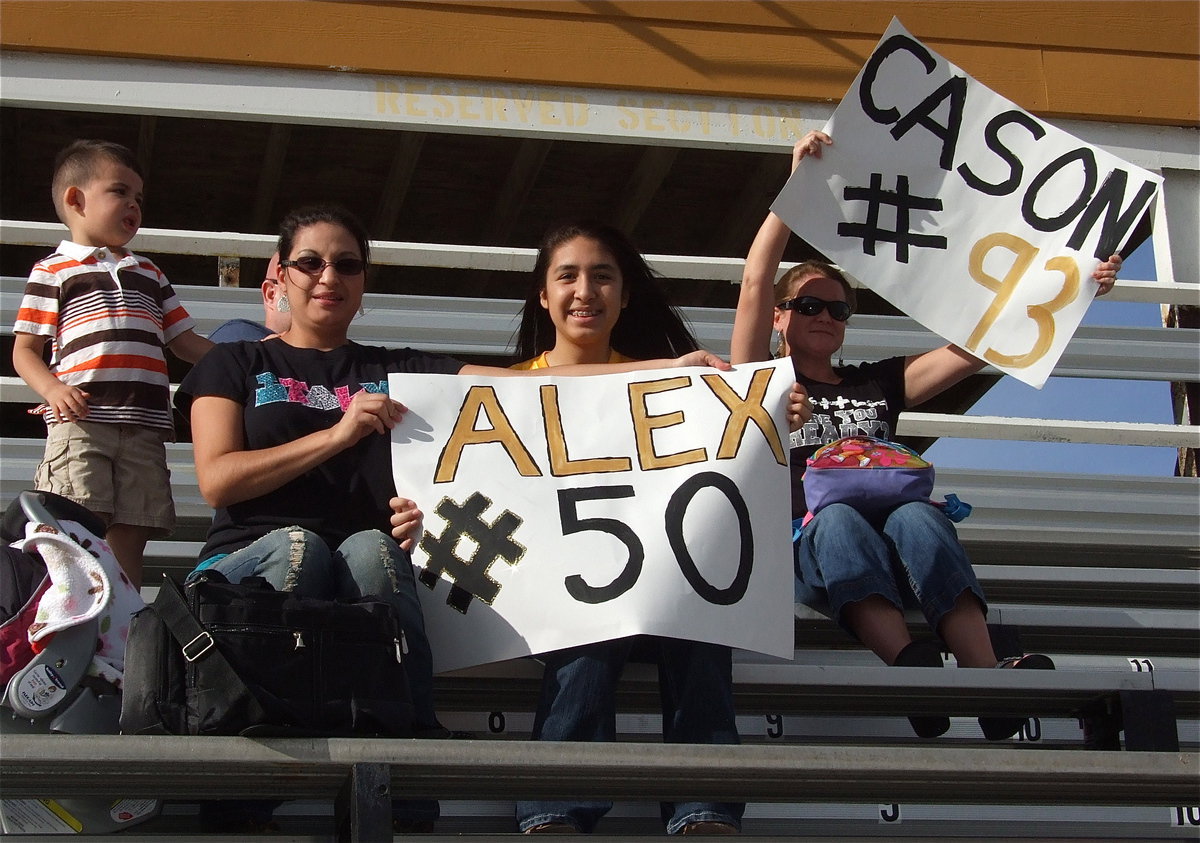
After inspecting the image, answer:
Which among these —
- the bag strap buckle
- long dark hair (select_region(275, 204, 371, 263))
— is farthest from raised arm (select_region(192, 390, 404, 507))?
the bag strap buckle

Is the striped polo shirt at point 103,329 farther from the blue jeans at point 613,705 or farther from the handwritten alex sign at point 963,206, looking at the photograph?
the handwritten alex sign at point 963,206

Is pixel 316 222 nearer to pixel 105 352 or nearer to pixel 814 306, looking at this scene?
pixel 105 352

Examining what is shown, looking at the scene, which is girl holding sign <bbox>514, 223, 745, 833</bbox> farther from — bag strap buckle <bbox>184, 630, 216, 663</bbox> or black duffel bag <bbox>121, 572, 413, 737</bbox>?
bag strap buckle <bbox>184, 630, 216, 663</bbox>

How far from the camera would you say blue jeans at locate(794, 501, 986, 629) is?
3.31 meters

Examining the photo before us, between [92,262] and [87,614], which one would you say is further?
[92,262]

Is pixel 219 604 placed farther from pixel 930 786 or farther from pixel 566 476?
pixel 930 786

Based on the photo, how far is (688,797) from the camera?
2.75 m

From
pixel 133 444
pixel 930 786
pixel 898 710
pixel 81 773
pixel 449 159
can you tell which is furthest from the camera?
pixel 449 159

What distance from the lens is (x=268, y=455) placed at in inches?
116

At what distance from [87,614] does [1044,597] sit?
2.65 meters

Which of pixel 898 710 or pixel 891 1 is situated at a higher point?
pixel 891 1

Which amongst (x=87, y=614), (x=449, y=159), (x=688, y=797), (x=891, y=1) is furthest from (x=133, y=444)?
(x=891, y=1)

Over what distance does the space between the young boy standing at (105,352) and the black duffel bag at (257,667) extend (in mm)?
974

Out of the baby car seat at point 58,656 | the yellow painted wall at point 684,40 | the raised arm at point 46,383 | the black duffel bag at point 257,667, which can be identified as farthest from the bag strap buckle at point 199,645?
the yellow painted wall at point 684,40
